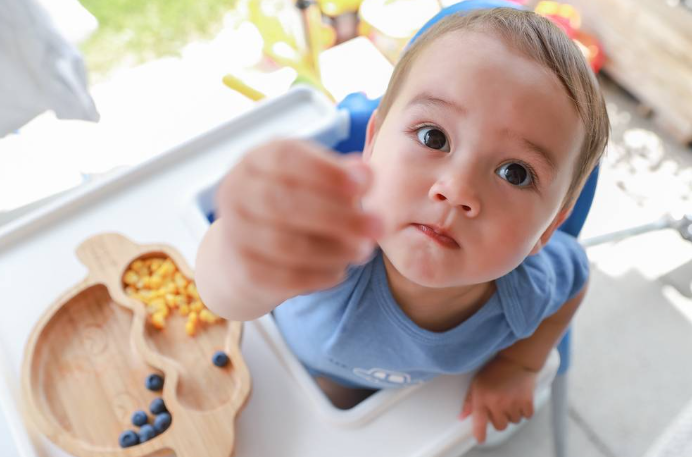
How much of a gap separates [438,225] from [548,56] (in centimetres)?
19

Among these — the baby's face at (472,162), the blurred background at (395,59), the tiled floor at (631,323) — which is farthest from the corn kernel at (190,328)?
the tiled floor at (631,323)

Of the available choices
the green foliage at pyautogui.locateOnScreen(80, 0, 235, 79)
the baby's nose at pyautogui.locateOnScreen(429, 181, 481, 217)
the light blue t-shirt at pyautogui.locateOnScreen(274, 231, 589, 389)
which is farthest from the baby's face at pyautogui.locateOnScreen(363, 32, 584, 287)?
the green foliage at pyautogui.locateOnScreen(80, 0, 235, 79)

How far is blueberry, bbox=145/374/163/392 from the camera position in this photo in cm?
60

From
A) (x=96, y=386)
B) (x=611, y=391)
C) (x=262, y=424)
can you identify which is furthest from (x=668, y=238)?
(x=96, y=386)

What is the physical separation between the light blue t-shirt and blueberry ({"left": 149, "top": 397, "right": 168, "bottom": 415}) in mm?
184

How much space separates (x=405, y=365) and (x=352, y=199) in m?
0.42

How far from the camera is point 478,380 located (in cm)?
68

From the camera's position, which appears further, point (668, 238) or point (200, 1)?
point (200, 1)

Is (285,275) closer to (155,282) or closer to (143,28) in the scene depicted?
(155,282)

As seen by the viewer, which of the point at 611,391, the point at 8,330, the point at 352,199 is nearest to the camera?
the point at 352,199

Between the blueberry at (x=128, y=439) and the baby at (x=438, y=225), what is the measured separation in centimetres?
18

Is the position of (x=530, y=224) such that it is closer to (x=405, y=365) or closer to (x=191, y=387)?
(x=405, y=365)

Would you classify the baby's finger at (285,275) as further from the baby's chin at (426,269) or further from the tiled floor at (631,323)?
the tiled floor at (631,323)

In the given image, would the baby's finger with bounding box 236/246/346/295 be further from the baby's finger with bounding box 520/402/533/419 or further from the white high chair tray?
the baby's finger with bounding box 520/402/533/419
